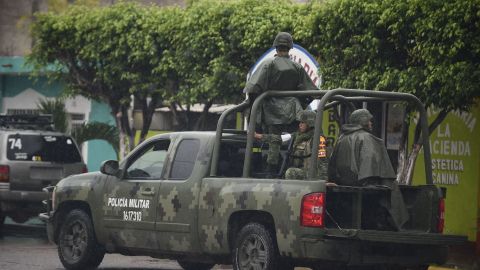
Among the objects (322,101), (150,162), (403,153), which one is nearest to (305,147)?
(322,101)

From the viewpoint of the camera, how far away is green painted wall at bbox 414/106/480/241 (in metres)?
15.7

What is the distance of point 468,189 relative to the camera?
15.8 metres

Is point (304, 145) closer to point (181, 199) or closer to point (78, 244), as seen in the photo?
point (181, 199)

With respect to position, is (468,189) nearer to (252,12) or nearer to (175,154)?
(252,12)

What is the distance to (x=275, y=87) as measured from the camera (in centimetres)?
1116

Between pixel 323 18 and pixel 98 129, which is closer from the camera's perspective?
pixel 323 18

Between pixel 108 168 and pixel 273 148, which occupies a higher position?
pixel 273 148

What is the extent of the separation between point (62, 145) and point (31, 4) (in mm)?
13720

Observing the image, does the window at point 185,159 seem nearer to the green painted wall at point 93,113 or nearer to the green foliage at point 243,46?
the green foliage at point 243,46

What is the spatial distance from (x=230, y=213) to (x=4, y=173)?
25.1ft

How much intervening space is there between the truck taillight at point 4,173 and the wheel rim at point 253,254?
7.73 meters

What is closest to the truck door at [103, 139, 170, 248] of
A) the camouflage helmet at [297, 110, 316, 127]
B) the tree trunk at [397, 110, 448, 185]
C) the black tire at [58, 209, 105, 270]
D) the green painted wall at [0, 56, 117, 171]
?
the black tire at [58, 209, 105, 270]

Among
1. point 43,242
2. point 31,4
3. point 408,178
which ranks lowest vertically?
point 43,242

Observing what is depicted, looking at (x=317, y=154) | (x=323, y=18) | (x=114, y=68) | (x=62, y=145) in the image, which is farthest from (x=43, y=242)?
(x=317, y=154)
